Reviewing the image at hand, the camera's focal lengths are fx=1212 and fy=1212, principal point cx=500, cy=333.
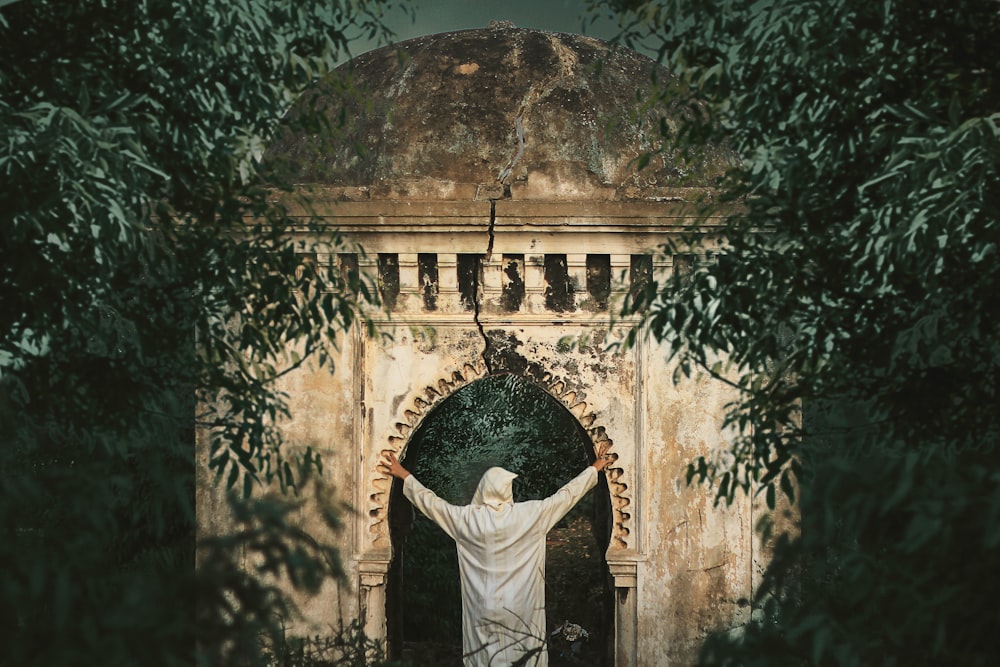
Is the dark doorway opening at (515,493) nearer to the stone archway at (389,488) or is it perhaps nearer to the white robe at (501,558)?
the white robe at (501,558)

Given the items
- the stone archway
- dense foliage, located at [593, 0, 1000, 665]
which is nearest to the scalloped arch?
the stone archway

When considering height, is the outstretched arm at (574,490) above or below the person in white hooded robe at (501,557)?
above

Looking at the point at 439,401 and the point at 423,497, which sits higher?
the point at 439,401

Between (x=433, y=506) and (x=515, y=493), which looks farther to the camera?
(x=515, y=493)

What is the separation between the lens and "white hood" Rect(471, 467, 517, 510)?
6.77 meters

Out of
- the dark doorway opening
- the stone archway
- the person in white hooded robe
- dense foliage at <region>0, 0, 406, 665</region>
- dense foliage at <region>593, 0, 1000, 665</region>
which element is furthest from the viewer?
the dark doorway opening

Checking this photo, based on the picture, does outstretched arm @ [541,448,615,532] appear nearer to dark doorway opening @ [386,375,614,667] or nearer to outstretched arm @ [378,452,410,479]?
outstretched arm @ [378,452,410,479]

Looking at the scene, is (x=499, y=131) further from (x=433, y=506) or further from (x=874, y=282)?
(x=874, y=282)

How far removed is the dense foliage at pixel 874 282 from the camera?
3537 mm

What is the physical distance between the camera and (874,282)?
4227mm

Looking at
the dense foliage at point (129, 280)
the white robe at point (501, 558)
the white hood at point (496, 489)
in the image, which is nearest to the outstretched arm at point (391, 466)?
the white robe at point (501, 558)

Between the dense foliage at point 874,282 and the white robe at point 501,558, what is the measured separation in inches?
89.2

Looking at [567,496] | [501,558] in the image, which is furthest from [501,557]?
[567,496]

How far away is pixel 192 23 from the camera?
4.51 meters
